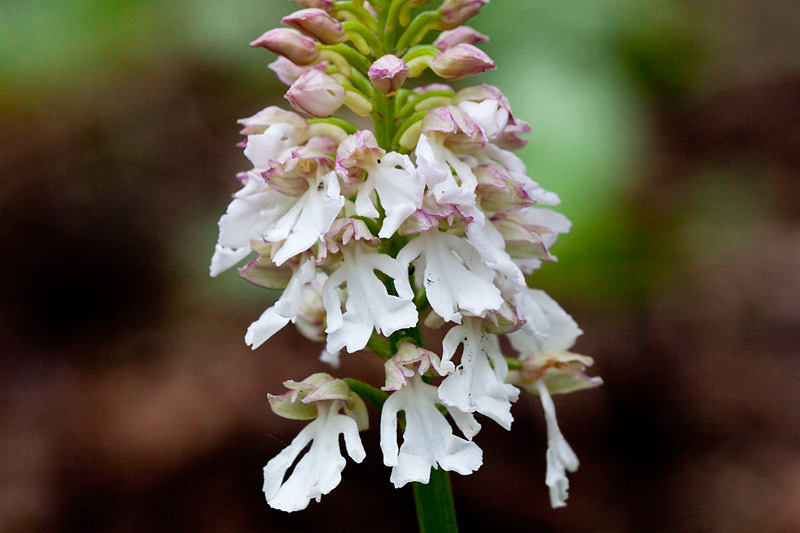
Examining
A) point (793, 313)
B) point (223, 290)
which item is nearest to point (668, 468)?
point (793, 313)

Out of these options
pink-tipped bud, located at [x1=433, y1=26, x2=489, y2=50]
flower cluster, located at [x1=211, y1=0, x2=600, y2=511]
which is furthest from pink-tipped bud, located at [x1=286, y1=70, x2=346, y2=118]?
pink-tipped bud, located at [x1=433, y1=26, x2=489, y2=50]

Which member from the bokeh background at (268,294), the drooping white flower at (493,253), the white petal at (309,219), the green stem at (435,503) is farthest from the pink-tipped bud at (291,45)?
the bokeh background at (268,294)

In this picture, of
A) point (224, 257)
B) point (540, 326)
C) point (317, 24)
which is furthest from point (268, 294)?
point (317, 24)

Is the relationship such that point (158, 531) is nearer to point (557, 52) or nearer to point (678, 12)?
point (557, 52)

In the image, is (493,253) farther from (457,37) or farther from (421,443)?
(457,37)

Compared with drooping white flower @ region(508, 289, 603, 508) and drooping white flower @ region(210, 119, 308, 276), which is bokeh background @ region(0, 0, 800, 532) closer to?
drooping white flower @ region(508, 289, 603, 508)
